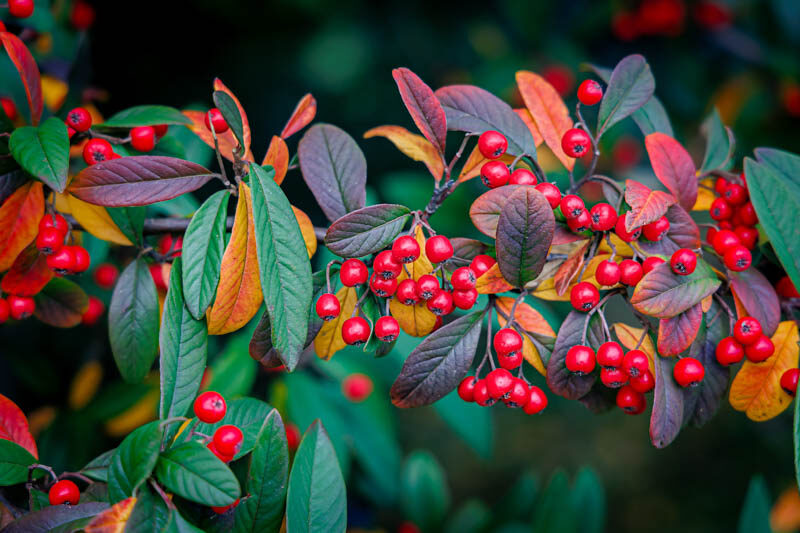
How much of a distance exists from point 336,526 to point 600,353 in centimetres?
46

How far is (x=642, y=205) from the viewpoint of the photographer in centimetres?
79

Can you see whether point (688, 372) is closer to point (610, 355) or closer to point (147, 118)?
point (610, 355)

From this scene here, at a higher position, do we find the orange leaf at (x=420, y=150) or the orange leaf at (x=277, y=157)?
the orange leaf at (x=277, y=157)

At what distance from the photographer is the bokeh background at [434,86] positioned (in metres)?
1.81

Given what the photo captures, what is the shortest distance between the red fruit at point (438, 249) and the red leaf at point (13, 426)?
26.6 inches

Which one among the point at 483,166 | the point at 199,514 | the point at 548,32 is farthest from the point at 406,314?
the point at 548,32

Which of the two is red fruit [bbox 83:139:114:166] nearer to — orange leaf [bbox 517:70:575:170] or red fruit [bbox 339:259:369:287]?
red fruit [bbox 339:259:369:287]

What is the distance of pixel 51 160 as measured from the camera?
79cm

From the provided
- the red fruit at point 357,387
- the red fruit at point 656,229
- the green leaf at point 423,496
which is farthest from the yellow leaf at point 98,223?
the green leaf at point 423,496

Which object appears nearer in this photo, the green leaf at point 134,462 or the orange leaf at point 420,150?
the green leaf at point 134,462

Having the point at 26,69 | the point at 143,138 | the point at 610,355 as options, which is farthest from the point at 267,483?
the point at 26,69

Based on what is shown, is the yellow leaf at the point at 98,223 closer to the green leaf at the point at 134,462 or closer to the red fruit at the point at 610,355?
the green leaf at the point at 134,462

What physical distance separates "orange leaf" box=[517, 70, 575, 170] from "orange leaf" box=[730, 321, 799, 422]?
44 cm

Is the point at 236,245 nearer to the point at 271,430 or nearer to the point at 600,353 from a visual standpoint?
the point at 271,430
